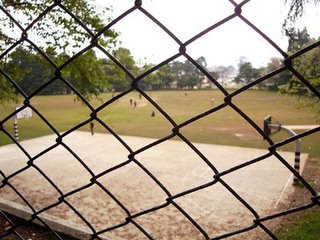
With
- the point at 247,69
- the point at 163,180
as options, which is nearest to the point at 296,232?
the point at 163,180

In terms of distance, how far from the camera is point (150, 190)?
8.39 m

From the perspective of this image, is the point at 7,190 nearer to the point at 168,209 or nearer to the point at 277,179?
the point at 168,209

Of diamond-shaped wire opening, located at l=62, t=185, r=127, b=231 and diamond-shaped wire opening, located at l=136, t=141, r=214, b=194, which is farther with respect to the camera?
diamond-shaped wire opening, located at l=136, t=141, r=214, b=194

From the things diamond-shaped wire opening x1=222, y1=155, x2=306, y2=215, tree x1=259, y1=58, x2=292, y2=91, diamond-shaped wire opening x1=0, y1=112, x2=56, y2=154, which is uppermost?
diamond-shaped wire opening x1=0, y1=112, x2=56, y2=154

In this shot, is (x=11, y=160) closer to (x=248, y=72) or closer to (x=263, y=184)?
(x=263, y=184)

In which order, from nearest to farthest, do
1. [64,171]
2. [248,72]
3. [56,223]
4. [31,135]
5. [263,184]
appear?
1. [56,223]
2. [263,184]
3. [64,171]
4. [31,135]
5. [248,72]

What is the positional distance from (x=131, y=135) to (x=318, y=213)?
12.5m

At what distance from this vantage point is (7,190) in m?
8.17

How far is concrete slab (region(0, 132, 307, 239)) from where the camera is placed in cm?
612

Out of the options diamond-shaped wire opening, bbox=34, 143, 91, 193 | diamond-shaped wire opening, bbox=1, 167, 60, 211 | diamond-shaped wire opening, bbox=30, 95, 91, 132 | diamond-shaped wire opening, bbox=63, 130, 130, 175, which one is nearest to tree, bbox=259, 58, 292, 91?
diamond-shaped wire opening, bbox=1, 167, 60, 211

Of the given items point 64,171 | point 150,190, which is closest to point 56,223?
point 150,190

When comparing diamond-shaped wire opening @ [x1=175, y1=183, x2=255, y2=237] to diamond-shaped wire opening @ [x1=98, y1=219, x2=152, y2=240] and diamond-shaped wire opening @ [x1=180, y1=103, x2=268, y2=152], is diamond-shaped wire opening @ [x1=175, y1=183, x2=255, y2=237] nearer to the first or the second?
diamond-shaped wire opening @ [x1=98, y1=219, x2=152, y2=240]

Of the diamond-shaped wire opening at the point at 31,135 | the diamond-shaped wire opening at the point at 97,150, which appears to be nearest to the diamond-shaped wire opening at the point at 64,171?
the diamond-shaped wire opening at the point at 97,150

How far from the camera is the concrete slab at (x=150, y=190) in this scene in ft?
20.1
